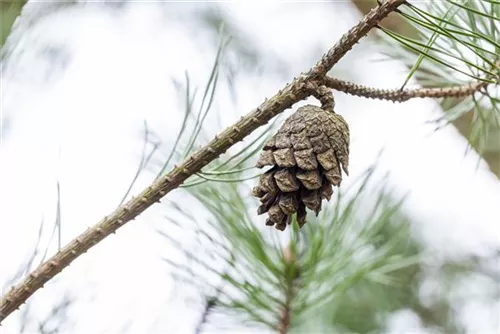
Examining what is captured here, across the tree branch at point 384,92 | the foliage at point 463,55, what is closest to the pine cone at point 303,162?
the tree branch at point 384,92

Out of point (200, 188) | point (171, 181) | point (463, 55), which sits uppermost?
point (463, 55)

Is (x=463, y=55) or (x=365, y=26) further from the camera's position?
(x=463, y=55)

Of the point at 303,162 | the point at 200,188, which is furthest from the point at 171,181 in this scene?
the point at 200,188

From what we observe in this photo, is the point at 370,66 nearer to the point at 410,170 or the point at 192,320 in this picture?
the point at 410,170

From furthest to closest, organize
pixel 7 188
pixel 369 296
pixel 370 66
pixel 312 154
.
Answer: pixel 370 66, pixel 369 296, pixel 7 188, pixel 312 154

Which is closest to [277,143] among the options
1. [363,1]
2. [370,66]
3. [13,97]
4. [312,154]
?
[312,154]

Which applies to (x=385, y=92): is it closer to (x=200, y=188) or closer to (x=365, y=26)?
(x=365, y=26)
